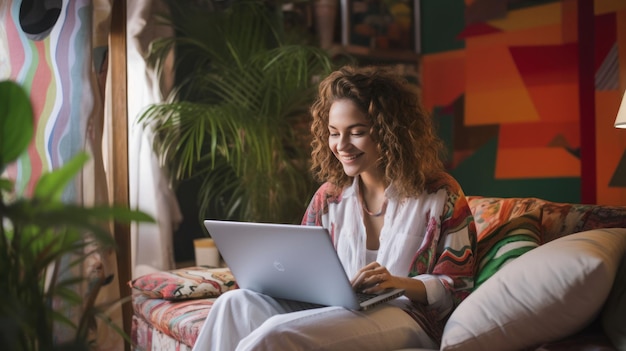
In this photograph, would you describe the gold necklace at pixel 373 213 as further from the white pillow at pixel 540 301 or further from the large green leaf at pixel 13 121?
the large green leaf at pixel 13 121

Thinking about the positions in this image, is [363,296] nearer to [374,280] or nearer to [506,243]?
[374,280]

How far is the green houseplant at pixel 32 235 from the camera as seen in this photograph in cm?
76

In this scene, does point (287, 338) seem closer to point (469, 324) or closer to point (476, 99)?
point (469, 324)

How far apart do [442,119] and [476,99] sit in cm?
22

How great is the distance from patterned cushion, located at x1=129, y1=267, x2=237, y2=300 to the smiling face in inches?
26.2

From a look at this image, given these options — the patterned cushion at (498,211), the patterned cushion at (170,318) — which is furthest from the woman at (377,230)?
the patterned cushion at (170,318)

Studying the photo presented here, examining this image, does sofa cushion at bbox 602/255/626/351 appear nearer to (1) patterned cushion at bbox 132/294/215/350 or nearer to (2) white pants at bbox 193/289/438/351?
(2) white pants at bbox 193/289/438/351

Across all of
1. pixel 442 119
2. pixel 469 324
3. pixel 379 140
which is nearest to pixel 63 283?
pixel 469 324

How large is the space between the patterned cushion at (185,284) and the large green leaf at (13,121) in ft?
5.17

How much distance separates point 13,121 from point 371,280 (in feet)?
3.39

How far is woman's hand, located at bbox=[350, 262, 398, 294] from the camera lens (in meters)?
1.67

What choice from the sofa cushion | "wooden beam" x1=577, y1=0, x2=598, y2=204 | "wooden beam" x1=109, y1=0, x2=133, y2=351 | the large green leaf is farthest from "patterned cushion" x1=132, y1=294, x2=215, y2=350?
"wooden beam" x1=577, y1=0, x2=598, y2=204

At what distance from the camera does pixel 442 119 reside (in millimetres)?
3609

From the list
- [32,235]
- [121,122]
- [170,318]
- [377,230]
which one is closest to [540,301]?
[377,230]
